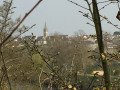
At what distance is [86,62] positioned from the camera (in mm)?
23891

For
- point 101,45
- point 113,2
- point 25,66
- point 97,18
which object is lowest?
point 25,66

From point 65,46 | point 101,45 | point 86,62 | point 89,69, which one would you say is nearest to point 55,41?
point 65,46

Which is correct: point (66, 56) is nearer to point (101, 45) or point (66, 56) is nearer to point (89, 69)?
point (89, 69)

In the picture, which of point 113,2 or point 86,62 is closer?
point 113,2

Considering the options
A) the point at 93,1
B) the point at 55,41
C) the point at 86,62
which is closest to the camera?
the point at 93,1

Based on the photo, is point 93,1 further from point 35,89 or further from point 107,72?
point 35,89

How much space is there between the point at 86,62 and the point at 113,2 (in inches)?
902

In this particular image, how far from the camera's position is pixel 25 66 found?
41.5 feet

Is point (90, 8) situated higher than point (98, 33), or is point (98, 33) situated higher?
point (90, 8)

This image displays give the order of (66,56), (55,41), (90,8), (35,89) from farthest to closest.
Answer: (55,41) < (66,56) < (35,89) < (90,8)

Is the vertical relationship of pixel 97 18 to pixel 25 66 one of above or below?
above

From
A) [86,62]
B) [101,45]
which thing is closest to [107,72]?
[101,45]

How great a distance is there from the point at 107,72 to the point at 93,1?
1.29 ft

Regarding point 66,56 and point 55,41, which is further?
point 55,41
